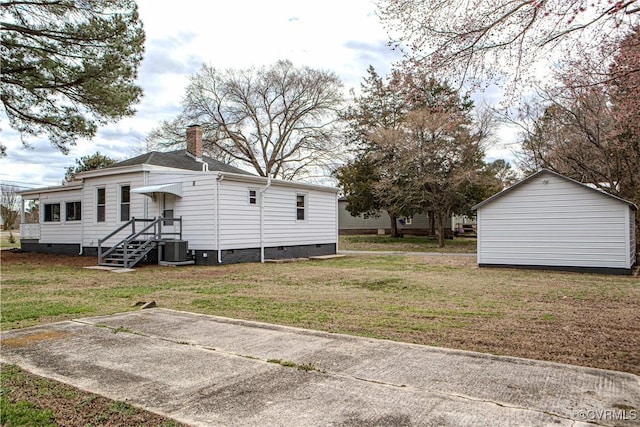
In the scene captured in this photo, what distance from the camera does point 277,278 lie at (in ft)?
36.9

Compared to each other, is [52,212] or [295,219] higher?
[52,212]

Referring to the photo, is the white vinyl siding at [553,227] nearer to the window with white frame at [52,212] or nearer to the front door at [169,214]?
the front door at [169,214]

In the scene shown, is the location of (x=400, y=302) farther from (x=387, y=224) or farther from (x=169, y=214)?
(x=387, y=224)

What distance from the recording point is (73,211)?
18766mm

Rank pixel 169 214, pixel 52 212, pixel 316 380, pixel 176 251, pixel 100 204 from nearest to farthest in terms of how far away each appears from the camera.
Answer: pixel 316 380 → pixel 176 251 → pixel 169 214 → pixel 100 204 → pixel 52 212

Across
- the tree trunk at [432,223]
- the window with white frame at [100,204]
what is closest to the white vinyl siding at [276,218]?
the window with white frame at [100,204]

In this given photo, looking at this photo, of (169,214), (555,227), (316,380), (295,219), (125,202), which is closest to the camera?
(316,380)

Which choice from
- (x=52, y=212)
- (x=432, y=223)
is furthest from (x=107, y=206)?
(x=432, y=223)

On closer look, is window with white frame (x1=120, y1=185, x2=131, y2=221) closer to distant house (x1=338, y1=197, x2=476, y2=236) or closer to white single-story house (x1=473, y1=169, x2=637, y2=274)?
white single-story house (x1=473, y1=169, x2=637, y2=274)

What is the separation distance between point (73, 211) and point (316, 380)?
18566 millimetres

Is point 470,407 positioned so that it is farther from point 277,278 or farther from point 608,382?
point 277,278

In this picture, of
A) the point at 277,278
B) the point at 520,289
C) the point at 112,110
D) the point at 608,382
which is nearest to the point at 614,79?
the point at 608,382

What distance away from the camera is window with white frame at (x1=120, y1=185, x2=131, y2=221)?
1600 cm

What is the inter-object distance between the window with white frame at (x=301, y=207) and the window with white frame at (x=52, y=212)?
35.3ft
